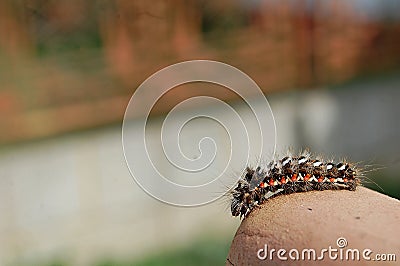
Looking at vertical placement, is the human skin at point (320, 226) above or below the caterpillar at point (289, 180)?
below

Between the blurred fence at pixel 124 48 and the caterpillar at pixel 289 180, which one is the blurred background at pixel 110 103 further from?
→ the caterpillar at pixel 289 180

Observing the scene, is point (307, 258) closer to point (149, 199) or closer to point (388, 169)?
point (149, 199)

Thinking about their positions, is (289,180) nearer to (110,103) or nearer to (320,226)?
(320,226)

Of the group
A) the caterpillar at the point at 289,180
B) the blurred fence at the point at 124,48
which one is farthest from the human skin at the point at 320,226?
the blurred fence at the point at 124,48

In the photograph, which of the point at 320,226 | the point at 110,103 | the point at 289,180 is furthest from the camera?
the point at 110,103

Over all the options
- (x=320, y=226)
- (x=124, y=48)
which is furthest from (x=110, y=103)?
(x=320, y=226)
